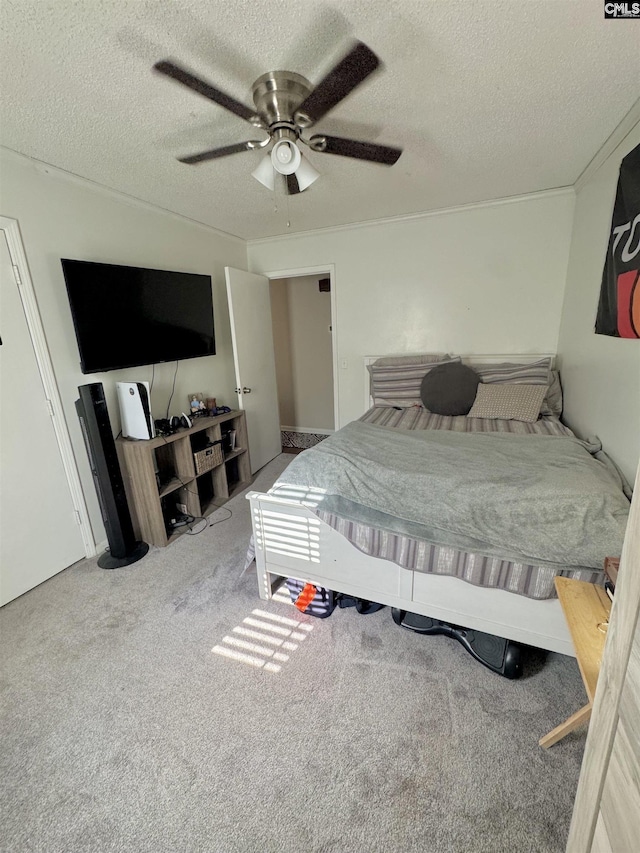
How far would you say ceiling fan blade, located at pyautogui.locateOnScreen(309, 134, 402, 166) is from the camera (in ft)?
4.71

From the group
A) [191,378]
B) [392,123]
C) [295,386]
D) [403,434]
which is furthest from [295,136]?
[295,386]

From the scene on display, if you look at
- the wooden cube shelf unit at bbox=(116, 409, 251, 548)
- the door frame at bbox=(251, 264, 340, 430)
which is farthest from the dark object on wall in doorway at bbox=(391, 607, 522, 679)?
the door frame at bbox=(251, 264, 340, 430)

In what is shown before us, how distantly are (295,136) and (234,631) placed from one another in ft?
7.44

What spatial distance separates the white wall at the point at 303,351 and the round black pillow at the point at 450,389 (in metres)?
1.98

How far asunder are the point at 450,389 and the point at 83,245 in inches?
107

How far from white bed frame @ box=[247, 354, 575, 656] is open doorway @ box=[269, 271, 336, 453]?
250cm

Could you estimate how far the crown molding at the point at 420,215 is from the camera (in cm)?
263

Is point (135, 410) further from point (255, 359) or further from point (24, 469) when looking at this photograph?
point (255, 359)

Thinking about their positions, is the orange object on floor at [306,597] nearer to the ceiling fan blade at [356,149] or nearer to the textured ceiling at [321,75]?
the ceiling fan blade at [356,149]

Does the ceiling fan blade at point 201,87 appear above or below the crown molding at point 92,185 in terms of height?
below

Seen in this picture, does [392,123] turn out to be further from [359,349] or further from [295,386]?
[295,386]

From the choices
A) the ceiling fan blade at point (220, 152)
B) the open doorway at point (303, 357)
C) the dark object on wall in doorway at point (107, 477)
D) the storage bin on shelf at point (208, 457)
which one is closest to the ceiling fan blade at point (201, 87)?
the ceiling fan blade at point (220, 152)

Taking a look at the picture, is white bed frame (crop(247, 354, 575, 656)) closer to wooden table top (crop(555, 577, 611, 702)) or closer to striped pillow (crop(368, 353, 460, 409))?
wooden table top (crop(555, 577, 611, 702))

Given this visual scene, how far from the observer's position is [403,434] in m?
2.15
